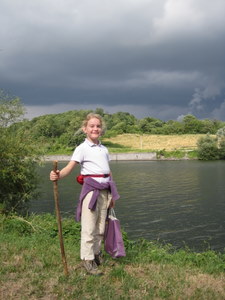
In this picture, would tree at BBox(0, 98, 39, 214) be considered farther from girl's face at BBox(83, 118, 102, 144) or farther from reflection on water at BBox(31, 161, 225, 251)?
girl's face at BBox(83, 118, 102, 144)

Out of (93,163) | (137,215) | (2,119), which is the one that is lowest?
(137,215)

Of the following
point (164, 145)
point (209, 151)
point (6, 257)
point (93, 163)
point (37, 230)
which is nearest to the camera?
point (93, 163)

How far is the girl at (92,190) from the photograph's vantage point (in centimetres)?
551

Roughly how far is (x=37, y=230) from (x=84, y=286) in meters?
5.33

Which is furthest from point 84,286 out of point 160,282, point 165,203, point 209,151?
point 209,151

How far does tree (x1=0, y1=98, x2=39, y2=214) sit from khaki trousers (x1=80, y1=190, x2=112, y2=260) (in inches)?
384

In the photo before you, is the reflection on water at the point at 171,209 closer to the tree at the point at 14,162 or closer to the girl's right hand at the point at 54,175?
the tree at the point at 14,162

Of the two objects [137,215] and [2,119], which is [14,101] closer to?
[2,119]

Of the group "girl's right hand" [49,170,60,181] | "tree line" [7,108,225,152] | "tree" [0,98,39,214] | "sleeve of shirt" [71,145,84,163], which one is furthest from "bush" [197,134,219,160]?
"girl's right hand" [49,170,60,181]

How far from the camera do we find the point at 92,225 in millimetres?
5539

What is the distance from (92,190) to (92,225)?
600mm

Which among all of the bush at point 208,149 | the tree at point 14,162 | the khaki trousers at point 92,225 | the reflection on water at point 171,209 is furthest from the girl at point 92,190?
the bush at point 208,149

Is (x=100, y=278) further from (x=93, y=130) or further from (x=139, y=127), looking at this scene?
(x=139, y=127)

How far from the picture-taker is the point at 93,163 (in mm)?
5668
